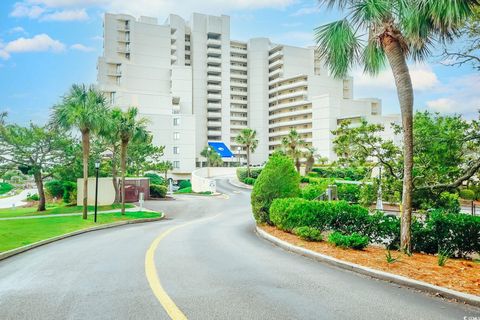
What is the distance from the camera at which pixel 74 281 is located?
7.44m

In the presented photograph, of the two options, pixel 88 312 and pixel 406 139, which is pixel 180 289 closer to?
pixel 88 312

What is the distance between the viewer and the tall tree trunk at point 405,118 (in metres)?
10.4

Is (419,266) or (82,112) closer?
(419,266)

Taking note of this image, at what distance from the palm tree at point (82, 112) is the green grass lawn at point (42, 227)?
65.9 inches

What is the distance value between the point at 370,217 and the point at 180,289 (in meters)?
7.54

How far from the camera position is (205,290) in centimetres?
654

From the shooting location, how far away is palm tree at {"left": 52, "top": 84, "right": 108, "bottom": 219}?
23.3m

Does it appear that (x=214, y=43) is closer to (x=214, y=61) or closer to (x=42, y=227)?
(x=214, y=61)

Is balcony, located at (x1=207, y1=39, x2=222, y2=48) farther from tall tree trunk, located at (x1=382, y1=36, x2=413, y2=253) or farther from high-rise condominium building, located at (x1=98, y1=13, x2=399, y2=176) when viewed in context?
tall tree trunk, located at (x1=382, y1=36, x2=413, y2=253)

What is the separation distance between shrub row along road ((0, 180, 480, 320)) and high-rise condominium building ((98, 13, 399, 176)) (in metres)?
75.4

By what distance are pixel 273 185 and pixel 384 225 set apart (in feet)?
19.9

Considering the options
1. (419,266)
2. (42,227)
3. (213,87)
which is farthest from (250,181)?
(213,87)

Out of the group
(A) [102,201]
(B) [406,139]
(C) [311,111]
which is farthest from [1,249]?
(C) [311,111]

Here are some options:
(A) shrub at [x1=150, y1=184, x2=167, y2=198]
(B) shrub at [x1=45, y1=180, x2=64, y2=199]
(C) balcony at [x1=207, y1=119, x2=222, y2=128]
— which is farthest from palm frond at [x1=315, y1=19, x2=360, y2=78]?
(C) balcony at [x1=207, y1=119, x2=222, y2=128]
